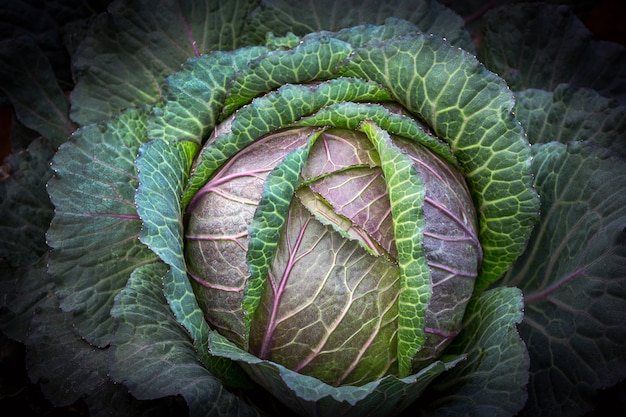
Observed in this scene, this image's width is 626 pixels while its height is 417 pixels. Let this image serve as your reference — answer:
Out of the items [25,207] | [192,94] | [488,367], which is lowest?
[25,207]

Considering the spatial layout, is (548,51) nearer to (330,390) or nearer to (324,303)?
(324,303)

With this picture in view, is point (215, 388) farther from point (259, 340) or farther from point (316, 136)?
point (316, 136)

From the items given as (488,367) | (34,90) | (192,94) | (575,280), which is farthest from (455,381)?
(34,90)

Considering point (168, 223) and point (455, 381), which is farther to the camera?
point (455, 381)

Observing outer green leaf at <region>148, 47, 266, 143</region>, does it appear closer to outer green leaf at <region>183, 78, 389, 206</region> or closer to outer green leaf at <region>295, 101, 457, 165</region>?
outer green leaf at <region>183, 78, 389, 206</region>

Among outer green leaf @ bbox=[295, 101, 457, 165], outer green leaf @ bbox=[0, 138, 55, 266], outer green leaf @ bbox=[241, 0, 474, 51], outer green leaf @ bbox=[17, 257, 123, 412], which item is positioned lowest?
outer green leaf @ bbox=[17, 257, 123, 412]

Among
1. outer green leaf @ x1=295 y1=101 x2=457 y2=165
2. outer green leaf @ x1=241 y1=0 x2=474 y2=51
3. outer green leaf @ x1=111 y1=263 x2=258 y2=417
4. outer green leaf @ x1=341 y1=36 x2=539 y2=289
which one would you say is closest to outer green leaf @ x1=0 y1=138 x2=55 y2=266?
outer green leaf @ x1=111 y1=263 x2=258 y2=417
